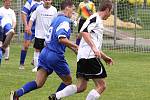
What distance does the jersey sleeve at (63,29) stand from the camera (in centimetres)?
860

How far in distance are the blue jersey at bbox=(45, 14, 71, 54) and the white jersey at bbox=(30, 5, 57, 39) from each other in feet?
15.5

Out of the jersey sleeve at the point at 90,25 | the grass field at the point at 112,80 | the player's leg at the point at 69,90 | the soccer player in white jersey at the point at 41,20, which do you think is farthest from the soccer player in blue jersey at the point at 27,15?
the jersey sleeve at the point at 90,25

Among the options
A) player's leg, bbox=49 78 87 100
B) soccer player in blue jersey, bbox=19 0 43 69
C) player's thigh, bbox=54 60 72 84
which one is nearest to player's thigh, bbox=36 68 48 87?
player's thigh, bbox=54 60 72 84

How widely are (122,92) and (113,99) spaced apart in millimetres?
911

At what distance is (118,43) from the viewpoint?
23.2 m

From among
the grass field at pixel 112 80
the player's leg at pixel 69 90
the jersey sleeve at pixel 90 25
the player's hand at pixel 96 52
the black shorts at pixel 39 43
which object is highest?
the jersey sleeve at pixel 90 25

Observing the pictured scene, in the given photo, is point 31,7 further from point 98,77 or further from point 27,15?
point 98,77

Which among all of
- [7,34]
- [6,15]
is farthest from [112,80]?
[6,15]

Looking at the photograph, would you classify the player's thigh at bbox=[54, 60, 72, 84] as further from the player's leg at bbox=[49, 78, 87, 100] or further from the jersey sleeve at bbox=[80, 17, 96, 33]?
the jersey sleeve at bbox=[80, 17, 96, 33]

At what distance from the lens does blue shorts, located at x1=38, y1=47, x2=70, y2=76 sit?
8844mm

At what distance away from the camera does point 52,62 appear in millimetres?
8852

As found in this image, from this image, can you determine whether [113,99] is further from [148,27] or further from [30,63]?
[148,27]

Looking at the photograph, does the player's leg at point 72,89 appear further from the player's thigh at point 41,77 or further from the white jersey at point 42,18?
the white jersey at point 42,18

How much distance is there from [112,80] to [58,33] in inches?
178
